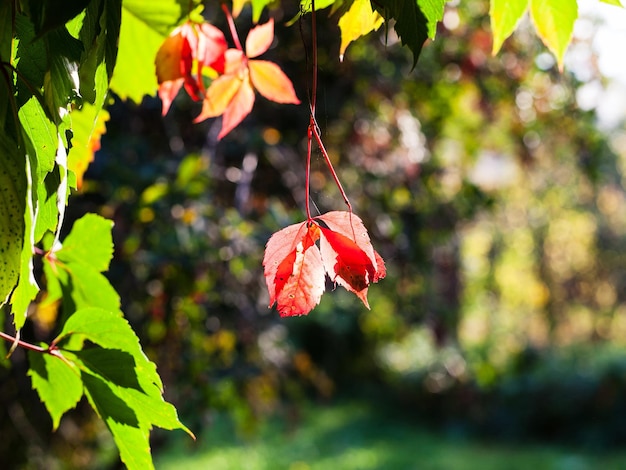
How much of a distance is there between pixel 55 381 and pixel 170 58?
35 centimetres

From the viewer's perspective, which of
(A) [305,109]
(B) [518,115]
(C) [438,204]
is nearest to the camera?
(A) [305,109]

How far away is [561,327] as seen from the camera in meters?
13.1

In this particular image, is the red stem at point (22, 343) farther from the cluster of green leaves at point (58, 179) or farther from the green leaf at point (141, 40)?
the green leaf at point (141, 40)

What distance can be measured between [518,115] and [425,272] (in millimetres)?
924

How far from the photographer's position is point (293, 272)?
0.56m

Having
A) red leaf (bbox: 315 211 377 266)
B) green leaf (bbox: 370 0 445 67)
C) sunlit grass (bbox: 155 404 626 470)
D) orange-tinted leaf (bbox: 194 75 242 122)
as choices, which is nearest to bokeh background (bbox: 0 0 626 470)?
red leaf (bbox: 315 211 377 266)

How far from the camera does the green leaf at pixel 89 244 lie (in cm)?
77

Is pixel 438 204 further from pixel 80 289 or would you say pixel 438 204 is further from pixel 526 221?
pixel 526 221

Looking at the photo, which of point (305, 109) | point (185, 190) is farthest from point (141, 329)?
point (305, 109)

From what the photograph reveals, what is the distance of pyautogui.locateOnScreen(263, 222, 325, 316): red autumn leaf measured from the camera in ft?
1.83

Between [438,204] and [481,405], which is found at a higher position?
[438,204]

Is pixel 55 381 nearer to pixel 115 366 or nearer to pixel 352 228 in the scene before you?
pixel 115 366

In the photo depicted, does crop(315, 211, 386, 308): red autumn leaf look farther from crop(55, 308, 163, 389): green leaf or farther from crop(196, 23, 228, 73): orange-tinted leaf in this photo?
crop(196, 23, 228, 73): orange-tinted leaf

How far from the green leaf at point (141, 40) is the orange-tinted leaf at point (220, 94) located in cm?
7
